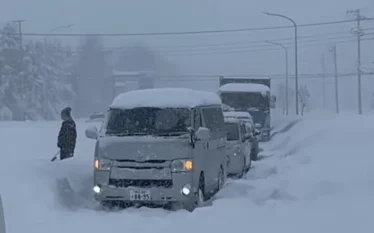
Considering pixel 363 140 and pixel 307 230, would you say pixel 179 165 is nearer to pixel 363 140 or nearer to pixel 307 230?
pixel 307 230

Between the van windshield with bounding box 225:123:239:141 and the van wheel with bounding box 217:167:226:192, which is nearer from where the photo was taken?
the van wheel with bounding box 217:167:226:192

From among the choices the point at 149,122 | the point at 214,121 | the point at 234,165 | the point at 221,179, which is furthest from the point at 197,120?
the point at 234,165

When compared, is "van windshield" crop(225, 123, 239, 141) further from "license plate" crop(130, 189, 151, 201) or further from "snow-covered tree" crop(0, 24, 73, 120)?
"snow-covered tree" crop(0, 24, 73, 120)

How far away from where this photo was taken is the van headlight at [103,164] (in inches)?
481

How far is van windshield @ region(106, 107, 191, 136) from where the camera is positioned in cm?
1270

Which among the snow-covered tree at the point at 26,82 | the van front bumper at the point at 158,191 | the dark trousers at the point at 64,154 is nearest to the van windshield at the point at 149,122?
the van front bumper at the point at 158,191

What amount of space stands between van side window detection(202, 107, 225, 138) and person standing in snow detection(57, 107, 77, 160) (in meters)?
3.52

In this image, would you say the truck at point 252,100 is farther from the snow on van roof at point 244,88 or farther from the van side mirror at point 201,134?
the van side mirror at point 201,134

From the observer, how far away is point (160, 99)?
13305mm

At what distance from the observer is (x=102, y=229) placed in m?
9.83

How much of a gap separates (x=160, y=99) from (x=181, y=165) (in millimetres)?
1654

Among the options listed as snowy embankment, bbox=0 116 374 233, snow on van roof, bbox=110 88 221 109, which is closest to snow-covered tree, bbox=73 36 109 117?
snowy embankment, bbox=0 116 374 233

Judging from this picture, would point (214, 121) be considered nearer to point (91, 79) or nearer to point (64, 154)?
point (64, 154)

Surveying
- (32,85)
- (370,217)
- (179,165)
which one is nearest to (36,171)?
(179,165)
